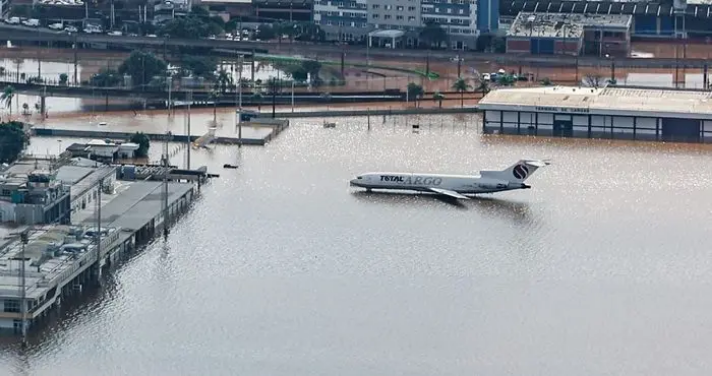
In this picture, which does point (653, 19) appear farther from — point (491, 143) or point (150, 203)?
point (150, 203)

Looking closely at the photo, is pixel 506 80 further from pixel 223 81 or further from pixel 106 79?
pixel 106 79

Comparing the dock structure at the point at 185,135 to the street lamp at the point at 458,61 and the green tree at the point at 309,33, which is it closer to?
the street lamp at the point at 458,61

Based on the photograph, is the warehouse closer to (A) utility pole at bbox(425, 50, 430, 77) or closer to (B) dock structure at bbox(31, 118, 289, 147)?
(A) utility pole at bbox(425, 50, 430, 77)

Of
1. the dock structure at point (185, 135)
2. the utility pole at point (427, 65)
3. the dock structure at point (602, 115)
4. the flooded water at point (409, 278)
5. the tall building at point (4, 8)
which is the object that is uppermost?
the tall building at point (4, 8)

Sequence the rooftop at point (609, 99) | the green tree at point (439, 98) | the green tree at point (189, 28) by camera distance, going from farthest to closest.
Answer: the green tree at point (189, 28) → the green tree at point (439, 98) → the rooftop at point (609, 99)

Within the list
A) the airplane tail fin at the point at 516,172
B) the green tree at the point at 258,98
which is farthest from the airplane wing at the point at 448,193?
the green tree at the point at 258,98

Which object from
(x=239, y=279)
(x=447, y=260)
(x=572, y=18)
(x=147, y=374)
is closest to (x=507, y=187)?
(x=447, y=260)

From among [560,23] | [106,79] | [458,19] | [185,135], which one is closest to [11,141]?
[185,135]
